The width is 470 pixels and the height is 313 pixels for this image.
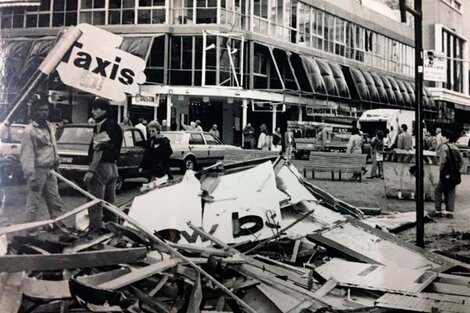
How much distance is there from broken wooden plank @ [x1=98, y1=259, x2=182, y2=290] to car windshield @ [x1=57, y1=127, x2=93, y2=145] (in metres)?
0.75

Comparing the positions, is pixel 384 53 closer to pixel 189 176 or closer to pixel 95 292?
pixel 189 176

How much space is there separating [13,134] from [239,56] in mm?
1117

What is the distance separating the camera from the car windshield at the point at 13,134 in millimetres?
2178

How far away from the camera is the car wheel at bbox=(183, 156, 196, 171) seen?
118 inches

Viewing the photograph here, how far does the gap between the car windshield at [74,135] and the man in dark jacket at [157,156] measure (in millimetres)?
314

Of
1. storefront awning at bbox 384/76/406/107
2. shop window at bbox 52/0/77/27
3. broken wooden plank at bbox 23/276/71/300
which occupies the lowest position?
broken wooden plank at bbox 23/276/71/300

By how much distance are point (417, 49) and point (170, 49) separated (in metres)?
1.41

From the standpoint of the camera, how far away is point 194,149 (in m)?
2.86

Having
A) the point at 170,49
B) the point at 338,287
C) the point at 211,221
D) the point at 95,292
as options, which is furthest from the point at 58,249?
the point at 338,287

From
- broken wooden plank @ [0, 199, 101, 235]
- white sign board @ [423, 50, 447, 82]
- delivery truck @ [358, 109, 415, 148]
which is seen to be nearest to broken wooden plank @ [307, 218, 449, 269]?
delivery truck @ [358, 109, 415, 148]

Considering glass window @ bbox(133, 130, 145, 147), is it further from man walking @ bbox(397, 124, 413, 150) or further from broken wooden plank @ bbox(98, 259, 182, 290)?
man walking @ bbox(397, 124, 413, 150)

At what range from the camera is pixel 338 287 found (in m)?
2.48

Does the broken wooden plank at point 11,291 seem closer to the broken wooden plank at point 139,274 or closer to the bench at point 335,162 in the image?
the broken wooden plank at point 139,274

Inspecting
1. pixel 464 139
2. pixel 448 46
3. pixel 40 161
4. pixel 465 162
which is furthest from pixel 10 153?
pixel 464 139
